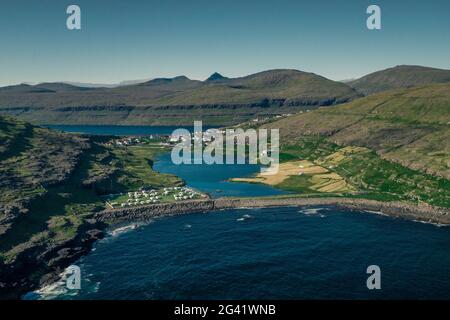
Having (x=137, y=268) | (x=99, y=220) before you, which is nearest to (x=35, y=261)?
(x=137, y=268)

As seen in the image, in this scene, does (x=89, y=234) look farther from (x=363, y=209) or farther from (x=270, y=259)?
(x=363, y=209)

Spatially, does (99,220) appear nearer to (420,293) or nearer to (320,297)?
(320,297)

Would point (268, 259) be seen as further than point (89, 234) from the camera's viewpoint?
No

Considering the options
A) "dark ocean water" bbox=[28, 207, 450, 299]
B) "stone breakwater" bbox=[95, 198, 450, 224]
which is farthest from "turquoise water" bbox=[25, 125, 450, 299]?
"stone breakwater" bbox=[95, 198, 450, 224]

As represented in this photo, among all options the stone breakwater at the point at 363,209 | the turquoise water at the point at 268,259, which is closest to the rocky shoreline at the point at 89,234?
the stone breakwater at the point at 363,209

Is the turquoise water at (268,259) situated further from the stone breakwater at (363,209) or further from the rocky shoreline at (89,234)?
the stone breakwater at (363,209)

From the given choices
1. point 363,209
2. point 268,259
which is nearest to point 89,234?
point 268,259
